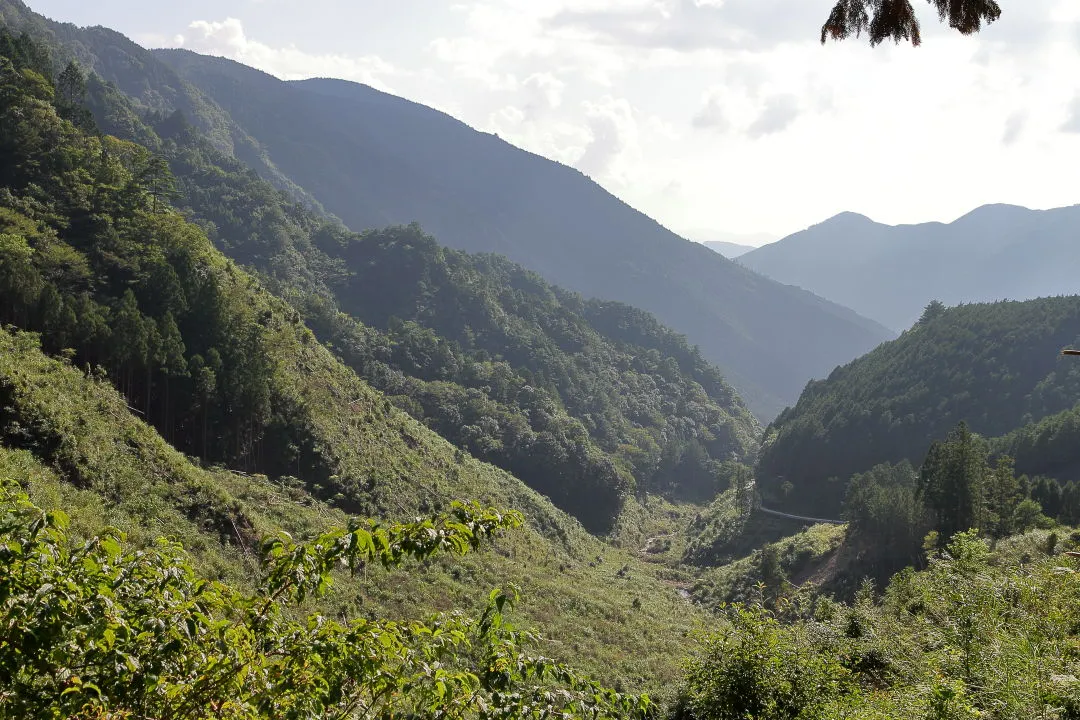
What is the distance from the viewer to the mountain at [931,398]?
288ft

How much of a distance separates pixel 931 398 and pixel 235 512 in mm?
88211

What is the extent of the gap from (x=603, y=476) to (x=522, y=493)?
21933 mm

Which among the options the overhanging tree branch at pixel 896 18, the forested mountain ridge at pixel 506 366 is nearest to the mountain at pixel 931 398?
the forested mountain ridge at pixel 506 366

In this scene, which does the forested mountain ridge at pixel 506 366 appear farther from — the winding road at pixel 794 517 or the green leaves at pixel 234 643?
the green leaves at pixel 234 643

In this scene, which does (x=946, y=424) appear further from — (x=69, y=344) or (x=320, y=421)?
(x=69, y=344)

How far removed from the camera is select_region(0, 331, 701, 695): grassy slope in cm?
2717

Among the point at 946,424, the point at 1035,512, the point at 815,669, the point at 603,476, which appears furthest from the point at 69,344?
the point at 946,424

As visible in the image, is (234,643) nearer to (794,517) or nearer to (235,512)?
(235,512)

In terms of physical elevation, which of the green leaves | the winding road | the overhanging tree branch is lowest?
the winding road

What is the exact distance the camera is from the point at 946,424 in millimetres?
87688

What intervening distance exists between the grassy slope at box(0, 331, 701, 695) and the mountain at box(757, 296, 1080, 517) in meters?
46.6

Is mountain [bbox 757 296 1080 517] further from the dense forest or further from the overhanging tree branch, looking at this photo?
the overhanging tree branch

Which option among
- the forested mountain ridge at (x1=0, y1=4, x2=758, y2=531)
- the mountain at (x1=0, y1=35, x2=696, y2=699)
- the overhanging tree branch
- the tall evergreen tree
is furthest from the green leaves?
the forested mountain ridge at (x1=0, y1=4, x2=758, y2=531)

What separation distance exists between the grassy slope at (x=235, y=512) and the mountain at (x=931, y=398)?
46.6 meters
